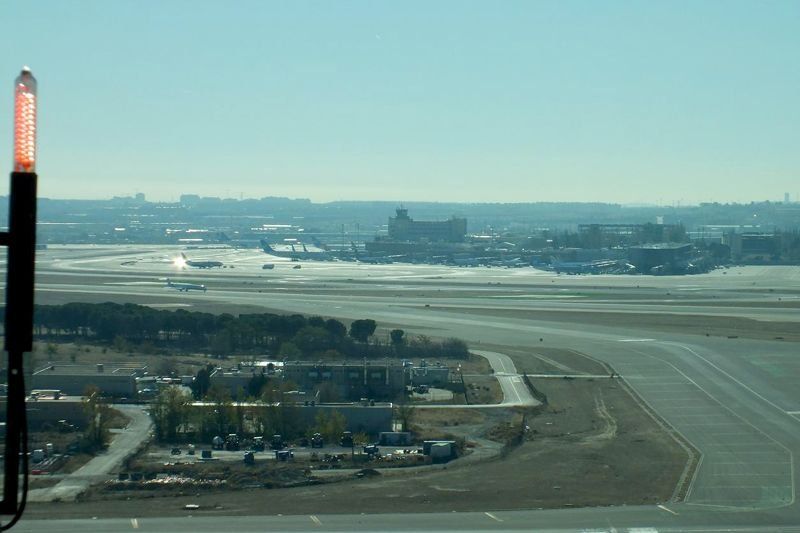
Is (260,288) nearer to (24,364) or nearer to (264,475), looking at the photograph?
(264,475)

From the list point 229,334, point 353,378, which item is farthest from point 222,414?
point 229,334

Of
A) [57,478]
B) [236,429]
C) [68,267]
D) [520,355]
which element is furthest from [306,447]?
[68,267]

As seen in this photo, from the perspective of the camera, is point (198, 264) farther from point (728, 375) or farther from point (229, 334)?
point (728, 375)

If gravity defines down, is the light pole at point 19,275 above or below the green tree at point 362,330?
above

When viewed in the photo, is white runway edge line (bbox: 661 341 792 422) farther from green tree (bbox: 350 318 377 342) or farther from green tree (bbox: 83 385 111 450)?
green tree (bbox: 83 385 111 450)

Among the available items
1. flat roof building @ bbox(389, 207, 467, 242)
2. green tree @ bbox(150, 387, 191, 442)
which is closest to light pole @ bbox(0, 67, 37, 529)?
green tree @ bbox(150, 387, 191, 442)

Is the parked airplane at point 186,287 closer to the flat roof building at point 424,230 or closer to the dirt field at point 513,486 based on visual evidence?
the dirt field at point 513,486

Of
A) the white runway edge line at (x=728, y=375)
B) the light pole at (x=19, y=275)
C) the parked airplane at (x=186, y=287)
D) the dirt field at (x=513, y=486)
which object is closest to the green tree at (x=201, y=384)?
the dirt field at (x=513, y=486)
